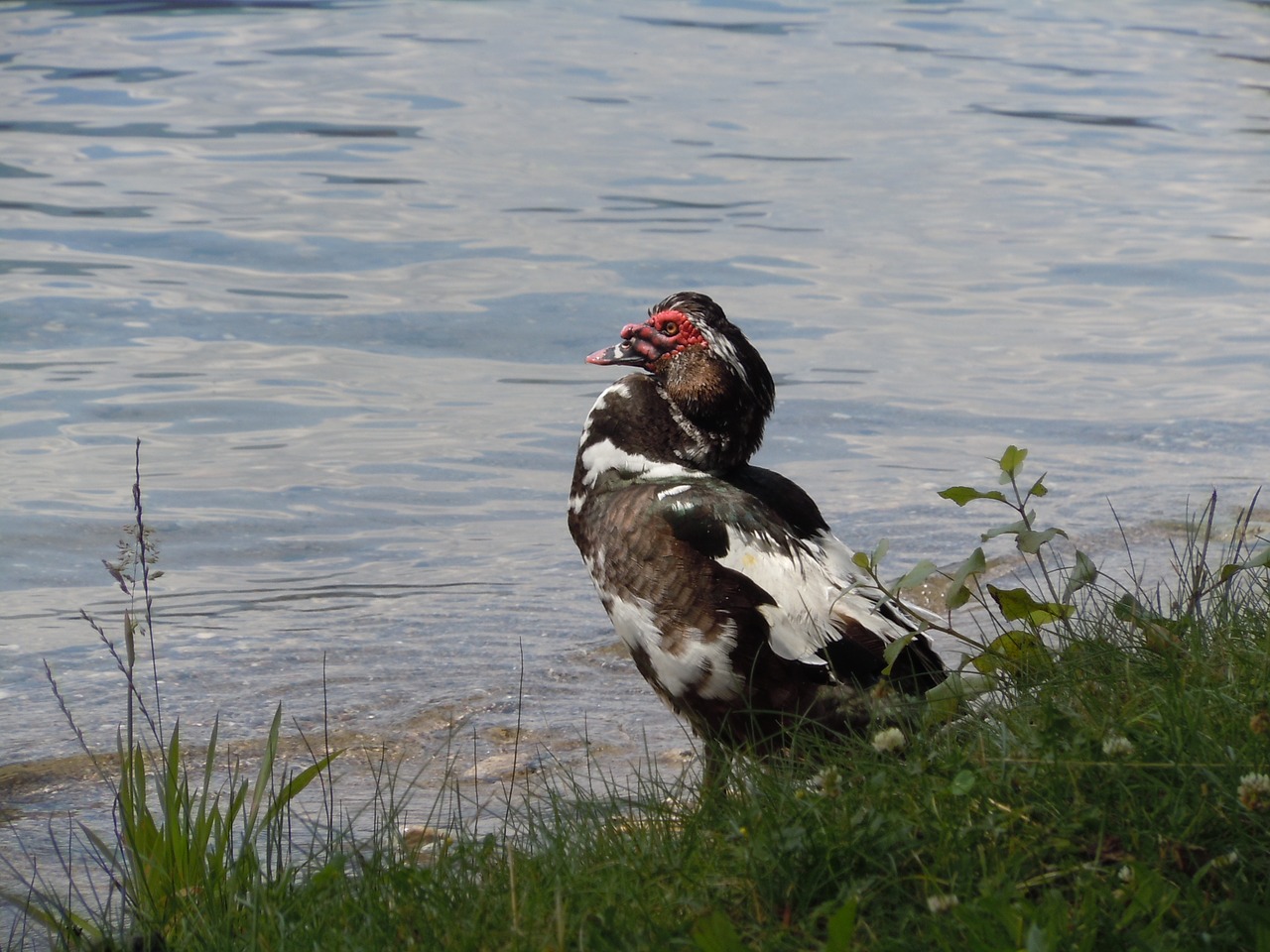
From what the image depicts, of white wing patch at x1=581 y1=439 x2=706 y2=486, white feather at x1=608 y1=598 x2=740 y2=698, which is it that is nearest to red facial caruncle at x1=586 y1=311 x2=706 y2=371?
white wing patch at x1=581 y1=439 x2=706 y2=486

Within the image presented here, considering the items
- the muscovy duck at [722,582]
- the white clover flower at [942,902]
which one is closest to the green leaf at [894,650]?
the muscovy duck at [722,582]

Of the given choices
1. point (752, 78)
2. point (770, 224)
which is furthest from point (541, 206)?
point (752, 78)

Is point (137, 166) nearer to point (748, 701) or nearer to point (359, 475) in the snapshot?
point (359, 475)

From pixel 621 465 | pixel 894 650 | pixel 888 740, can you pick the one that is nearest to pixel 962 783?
pixel 888 740

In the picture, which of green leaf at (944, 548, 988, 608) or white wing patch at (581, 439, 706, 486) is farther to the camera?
white wing patch at (581, 439, 706, 486)

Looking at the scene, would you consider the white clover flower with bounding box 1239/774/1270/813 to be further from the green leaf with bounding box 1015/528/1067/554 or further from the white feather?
the white feather

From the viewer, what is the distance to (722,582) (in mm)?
4312

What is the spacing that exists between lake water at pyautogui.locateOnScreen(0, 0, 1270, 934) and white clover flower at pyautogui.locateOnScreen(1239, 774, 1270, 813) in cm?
260

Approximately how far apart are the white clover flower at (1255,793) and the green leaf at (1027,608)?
3.79 ft

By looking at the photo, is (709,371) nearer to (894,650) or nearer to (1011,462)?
(1011,462)

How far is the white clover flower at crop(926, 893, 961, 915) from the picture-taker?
105 inches

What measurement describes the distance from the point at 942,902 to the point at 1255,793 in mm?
558

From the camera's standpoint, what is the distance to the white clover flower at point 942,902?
2662 mm

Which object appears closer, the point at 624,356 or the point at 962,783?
the point at 962,783
